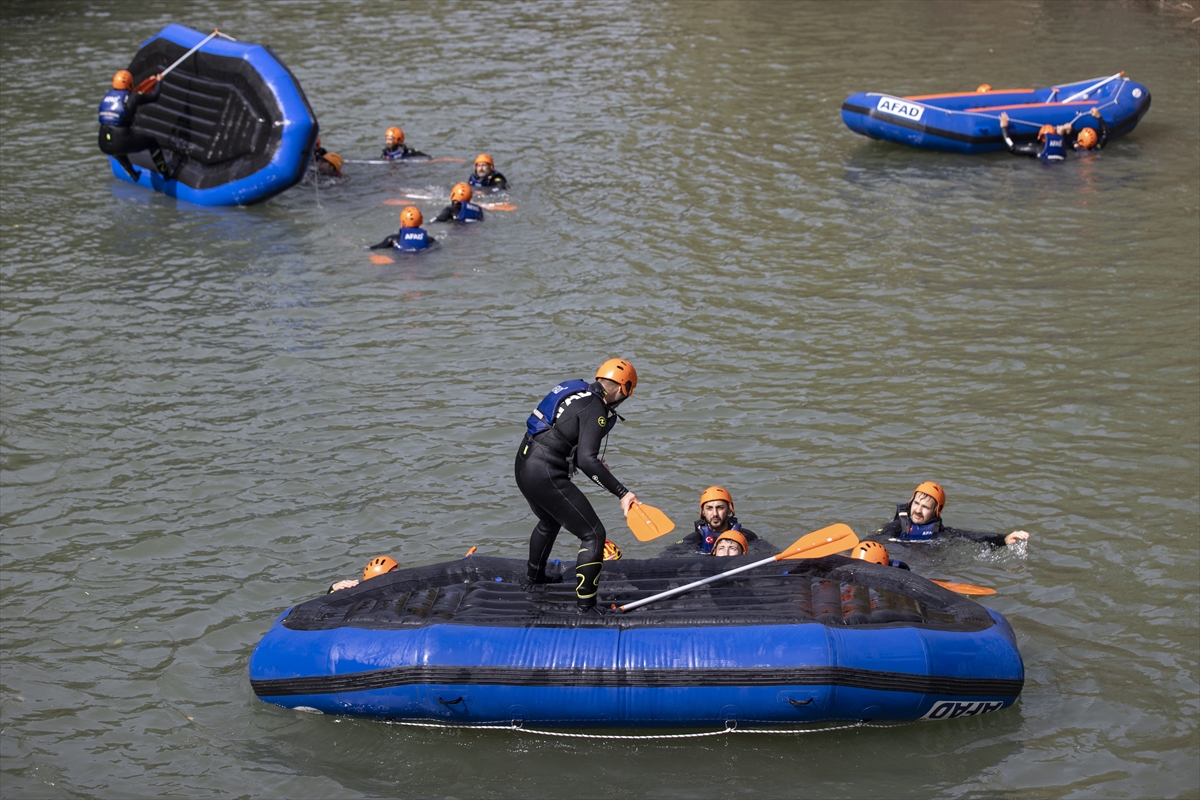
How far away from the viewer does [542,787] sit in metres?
7.73

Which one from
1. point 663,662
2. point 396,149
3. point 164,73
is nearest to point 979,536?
point 663,662

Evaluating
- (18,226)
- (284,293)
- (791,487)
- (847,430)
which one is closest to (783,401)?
(847,430)

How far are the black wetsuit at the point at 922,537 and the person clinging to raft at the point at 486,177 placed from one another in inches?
411

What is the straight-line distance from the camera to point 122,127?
18875mm

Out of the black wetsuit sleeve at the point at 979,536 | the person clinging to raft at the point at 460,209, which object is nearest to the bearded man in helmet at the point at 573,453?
the black wetsuit sleeve at the point at 979,536

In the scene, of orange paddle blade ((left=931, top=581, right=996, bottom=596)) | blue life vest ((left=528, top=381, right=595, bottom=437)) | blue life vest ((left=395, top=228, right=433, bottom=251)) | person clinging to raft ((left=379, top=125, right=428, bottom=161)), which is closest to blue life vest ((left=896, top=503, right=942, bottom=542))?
orange paddle blade ((left=931, top=581, right=996, bottom=596))

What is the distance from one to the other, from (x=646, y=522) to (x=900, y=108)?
1407 centimetres

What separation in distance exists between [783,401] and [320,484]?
494 cm

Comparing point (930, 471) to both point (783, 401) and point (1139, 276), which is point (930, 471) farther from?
point (1139, 276)

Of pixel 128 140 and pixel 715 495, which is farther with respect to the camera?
pixel 128 140

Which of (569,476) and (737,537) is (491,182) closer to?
(737,537)

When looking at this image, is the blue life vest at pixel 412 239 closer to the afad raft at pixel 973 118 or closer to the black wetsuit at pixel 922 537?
the afad raft at pixel 973 118

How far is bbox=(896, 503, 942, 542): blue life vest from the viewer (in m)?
9.95

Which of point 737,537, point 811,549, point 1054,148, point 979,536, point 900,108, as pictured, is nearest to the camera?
point 811,549
